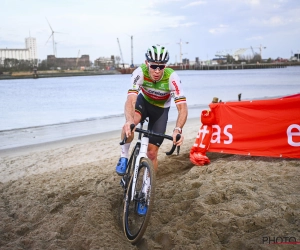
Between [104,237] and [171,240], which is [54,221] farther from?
[171,240]

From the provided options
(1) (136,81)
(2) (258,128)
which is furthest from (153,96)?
(2) (258,128)

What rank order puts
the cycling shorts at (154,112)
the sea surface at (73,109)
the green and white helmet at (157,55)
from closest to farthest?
the green and white helmet at (157,55) < the cycling shorts at (154,112) < the sea surface at (73,109)

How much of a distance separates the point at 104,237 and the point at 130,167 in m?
1.33

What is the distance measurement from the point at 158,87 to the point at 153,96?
0.82 feet

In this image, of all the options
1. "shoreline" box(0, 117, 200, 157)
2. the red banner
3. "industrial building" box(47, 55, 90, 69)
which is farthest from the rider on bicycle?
"industrial building" box(47, 55, 90, 69)

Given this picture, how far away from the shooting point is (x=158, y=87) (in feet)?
19.6

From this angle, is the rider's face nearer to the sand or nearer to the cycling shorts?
the cycling shorts

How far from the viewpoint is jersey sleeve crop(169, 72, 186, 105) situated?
568cm

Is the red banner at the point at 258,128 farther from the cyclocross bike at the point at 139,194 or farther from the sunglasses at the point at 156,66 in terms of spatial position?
the cyclocross bike at the point at 139,194

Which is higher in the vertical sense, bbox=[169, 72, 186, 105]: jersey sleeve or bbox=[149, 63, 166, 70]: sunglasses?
bbox=[149, 63, 166, 70]: sunglasses

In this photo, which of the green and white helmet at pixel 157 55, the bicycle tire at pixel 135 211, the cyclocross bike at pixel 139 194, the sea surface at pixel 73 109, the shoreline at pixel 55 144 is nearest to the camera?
the bicycle tire at pixel 135 211

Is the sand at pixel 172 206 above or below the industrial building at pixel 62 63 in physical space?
below

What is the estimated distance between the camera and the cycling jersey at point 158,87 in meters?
5.72

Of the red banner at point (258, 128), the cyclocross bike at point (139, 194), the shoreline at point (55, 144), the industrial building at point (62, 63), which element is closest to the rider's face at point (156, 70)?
the cyclocross bike at point (139, 194)
